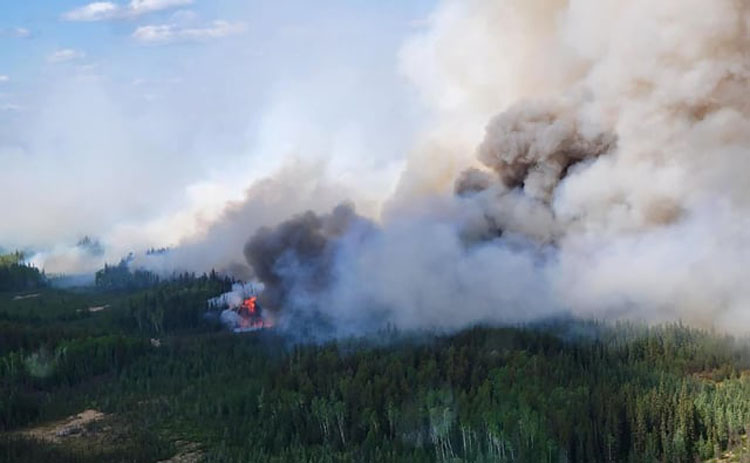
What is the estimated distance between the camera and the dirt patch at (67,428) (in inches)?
5015

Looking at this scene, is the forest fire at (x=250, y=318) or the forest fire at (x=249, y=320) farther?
the forest fire at (x=250, y=318)

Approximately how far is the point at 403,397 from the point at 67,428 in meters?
44.0

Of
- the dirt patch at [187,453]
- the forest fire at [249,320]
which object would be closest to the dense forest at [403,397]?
the dirt patch at [187,453]

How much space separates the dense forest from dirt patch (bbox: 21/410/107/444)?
1502 mm

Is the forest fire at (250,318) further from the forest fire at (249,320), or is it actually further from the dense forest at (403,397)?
the dense forest at (403,397)

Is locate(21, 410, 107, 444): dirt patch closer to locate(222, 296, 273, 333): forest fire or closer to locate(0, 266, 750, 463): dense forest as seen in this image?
locate(0, 266, 750, 463): dense forest

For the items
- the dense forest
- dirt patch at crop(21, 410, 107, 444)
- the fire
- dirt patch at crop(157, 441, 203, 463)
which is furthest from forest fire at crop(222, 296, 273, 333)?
dirt patch at crop(157, 441, 203, 463)

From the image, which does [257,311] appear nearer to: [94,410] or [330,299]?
[330,299]

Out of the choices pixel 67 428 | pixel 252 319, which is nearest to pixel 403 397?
pixel 67 428

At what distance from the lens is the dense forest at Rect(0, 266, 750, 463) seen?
350 feet

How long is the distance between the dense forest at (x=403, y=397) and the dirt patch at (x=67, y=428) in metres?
1.50

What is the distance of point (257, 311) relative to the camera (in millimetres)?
197750

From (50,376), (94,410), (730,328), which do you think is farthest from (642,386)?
(50,376)

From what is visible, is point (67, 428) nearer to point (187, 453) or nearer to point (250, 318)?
point (187, 453)
